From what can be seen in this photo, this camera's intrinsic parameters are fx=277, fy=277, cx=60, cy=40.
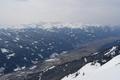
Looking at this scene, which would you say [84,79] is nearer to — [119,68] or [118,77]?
[119,68]

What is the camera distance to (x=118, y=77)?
9869 centimetres

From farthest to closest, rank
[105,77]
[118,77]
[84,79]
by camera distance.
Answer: [84,79] < [105,77] < [118,77]

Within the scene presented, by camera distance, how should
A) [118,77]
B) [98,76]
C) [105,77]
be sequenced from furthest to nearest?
[98,76] < [105,77] < [118,77]

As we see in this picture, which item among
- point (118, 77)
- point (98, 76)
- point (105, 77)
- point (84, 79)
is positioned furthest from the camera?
point (84, 79)

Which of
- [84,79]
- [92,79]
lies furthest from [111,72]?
[84,79]

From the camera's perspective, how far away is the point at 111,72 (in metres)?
111

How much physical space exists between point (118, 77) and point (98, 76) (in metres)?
19.9

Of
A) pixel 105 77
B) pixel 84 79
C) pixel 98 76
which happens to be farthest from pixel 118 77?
pixel 84 79

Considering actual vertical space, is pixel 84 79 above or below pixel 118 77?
below

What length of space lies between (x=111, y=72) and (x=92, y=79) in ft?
39.7

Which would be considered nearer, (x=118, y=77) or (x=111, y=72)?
(x=118, y=77)

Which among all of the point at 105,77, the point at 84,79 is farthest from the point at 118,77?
the point at 84,79

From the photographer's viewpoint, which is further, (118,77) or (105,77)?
(105,77)

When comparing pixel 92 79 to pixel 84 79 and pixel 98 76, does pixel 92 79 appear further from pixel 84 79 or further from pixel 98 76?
pixel 84 79
